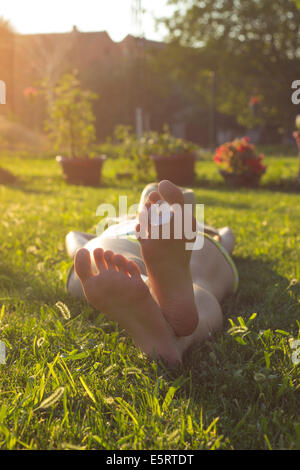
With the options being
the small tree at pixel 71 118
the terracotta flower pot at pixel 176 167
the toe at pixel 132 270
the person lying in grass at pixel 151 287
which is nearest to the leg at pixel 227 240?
the person lying in grass at pixel 151 287

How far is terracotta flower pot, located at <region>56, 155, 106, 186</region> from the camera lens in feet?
23.6

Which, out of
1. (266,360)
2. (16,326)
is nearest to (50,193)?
(16,326)

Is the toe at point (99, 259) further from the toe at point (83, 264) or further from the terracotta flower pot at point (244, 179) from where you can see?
the terracotta flower pot at point (244, 179)

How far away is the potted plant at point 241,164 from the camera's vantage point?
6.85 metres

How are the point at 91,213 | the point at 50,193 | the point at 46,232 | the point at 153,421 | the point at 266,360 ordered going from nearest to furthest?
the point at 153,421 < the point at 266,360 < the point at 46,232 < the point at 91,213 < the point at 50,193

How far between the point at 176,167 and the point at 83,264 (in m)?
5.82

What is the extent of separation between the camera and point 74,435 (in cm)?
106

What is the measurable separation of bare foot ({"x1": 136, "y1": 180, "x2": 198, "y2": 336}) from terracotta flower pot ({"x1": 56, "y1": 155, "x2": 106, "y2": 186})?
600cm

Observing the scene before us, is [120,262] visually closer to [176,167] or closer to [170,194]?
[170,194]

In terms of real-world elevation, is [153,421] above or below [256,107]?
below

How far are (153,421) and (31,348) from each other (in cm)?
57

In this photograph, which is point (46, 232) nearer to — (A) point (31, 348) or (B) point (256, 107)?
(A) point (31, 348)
